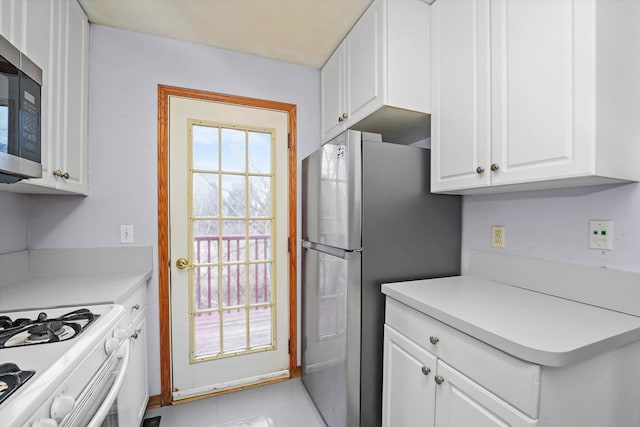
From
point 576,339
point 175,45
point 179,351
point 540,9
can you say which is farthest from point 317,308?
point 175,45

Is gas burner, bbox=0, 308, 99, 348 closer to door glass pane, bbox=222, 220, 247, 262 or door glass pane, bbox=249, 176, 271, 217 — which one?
door glass pane, bbox=222, 220, 247, 262

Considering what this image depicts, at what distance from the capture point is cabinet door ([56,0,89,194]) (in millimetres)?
1438

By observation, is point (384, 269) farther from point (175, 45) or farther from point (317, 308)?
point (175, 45)

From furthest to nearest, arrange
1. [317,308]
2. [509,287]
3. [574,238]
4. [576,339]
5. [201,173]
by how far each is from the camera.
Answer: [201,173] < [317,308] < [509,287] < [574,238] < [576,339]

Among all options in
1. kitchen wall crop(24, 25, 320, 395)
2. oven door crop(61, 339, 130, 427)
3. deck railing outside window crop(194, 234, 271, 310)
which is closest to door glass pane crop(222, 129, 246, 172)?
kitchen wall crop(24, 25, 320, 395)

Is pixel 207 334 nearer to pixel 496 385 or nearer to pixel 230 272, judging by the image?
pixel 230 272

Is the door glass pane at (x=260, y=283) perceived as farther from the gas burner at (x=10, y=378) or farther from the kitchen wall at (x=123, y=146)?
the gas burner at (x=10, y=378)

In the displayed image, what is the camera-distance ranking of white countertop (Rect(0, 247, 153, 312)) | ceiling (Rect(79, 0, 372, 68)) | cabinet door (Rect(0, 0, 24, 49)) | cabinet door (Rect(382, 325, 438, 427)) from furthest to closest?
ceiling (Rect(79, 0, 372, 68)) → white countertop (Rect(0, 247, 153, 312)) → cabinet door (Rect(382, 325, 438, 427)) → cabinet door (Rect(0, 0, 24, 49))

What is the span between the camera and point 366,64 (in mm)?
1628

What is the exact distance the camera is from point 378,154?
1.47m

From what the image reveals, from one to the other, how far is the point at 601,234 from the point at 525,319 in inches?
19.7

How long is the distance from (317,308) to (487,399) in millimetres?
1122

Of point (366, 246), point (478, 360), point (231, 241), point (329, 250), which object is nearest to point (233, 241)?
point (231, 241)

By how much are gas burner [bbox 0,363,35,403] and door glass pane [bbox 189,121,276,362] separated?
1303mm
